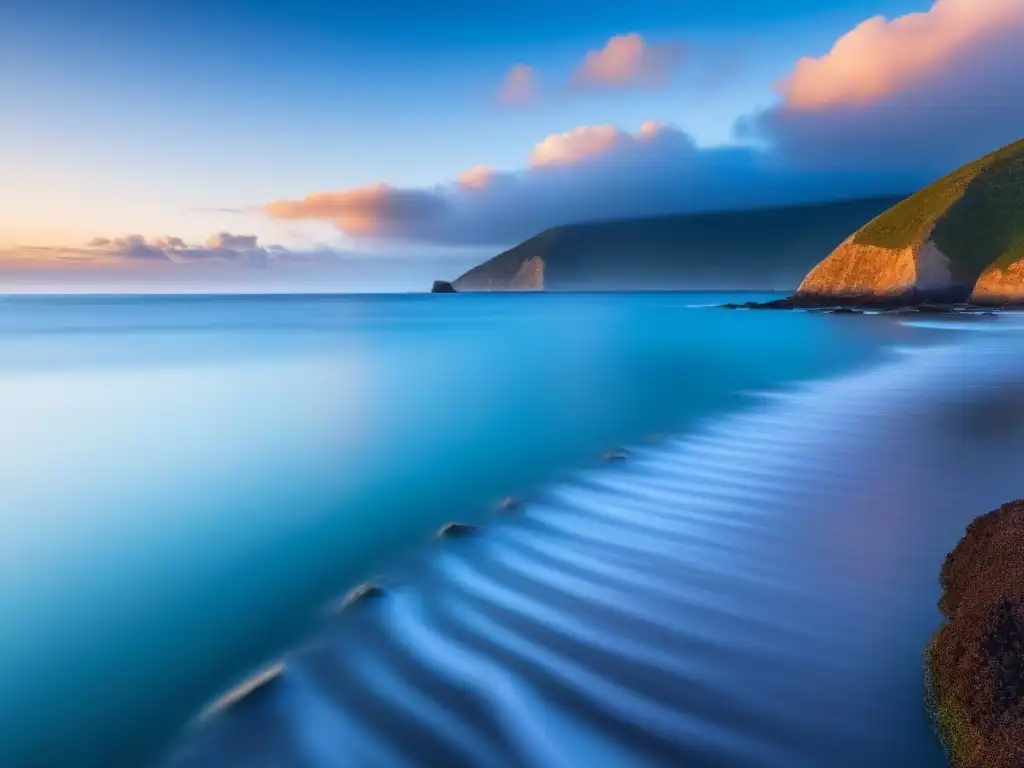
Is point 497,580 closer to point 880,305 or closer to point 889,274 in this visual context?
point 889,274

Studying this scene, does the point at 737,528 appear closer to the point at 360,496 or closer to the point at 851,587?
the point at 851,587

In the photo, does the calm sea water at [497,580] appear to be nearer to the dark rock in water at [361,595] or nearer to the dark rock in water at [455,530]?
the dark rock in water at [361,595]

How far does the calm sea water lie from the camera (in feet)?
11.7

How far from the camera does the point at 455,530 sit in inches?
272

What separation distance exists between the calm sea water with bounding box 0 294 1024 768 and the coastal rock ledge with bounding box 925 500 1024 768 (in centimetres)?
19

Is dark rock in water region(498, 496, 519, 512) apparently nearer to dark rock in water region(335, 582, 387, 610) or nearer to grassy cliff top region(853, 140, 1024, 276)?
dark rock in water region(335, 582, 387, 610)

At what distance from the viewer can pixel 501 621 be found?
184 inches

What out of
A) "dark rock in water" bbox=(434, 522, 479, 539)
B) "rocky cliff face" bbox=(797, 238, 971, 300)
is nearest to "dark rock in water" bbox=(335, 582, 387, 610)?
"dark rock in water" bbox=(434, 522, 479, 539)

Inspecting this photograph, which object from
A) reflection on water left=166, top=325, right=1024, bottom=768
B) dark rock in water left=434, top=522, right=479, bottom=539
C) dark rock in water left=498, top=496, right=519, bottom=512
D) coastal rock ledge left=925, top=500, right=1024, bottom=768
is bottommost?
dark rock in water left=498, top=496, right=519, bottom=512

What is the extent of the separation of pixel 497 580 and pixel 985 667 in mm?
3377

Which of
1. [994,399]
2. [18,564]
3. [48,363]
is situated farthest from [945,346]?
[48,363]

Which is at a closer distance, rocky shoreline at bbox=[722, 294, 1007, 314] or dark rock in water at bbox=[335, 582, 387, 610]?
dark rock in water at bbox=[335, 582, 387, 610]

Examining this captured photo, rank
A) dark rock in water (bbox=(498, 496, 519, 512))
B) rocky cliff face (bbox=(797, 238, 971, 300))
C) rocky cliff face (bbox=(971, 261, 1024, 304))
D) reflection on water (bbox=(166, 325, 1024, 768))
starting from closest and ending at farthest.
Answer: reflection on water (bbox=(166, 325, 1024, 768)) → dark rock in water (bbox=(498, 496, 519, 512)) → rocky cliff face (bbox=(971, 261, 1024, 304)) → rocky cliff face (bbox=(797, 238, 971, 300))

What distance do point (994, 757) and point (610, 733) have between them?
5.58 ft
